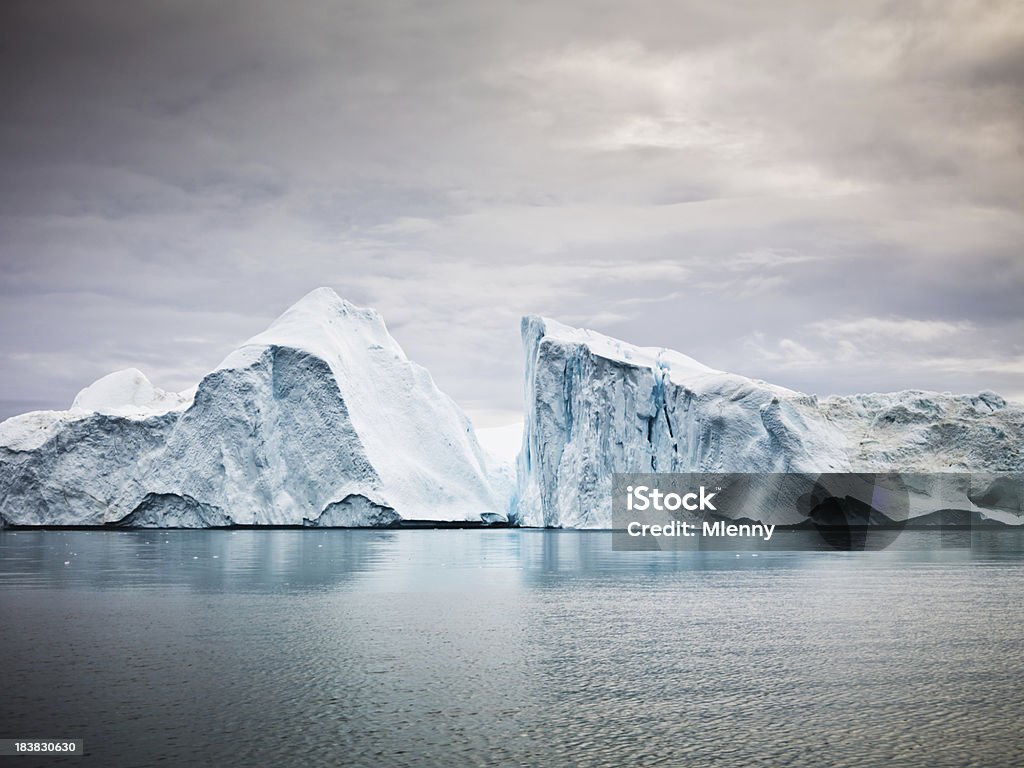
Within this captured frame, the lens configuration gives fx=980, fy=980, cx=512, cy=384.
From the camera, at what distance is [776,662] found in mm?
9930

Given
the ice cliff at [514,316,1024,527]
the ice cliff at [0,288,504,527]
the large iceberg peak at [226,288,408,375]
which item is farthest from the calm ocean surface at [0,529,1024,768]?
the large iceberg peak at [226,288,408,375]

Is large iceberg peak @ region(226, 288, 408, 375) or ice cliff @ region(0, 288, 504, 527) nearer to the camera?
ice cliff @ region(0, 288, 504, 527)

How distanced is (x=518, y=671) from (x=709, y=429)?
37083 millimetres

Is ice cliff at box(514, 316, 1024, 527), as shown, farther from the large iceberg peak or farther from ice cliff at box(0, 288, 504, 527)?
the large iceberg peak

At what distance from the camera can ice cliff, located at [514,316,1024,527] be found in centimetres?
4497

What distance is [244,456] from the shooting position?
54.7 meters

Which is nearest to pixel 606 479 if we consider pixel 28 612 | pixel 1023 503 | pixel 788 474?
pixel 788 474

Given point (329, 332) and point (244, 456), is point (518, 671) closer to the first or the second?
point (244, 456)

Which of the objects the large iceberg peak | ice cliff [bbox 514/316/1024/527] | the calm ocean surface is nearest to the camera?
the calm ocean surface

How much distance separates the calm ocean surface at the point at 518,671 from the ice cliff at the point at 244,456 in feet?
116

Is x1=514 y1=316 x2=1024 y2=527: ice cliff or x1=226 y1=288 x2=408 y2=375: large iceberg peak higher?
x1=226 y1=288 x2=408 y2=375: large iceberg peak

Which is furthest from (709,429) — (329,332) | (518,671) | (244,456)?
(518,671)

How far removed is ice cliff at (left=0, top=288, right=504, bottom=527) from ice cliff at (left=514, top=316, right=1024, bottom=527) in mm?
10156

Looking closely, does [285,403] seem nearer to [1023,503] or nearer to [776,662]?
[1023,503]
